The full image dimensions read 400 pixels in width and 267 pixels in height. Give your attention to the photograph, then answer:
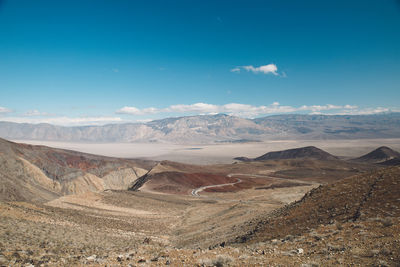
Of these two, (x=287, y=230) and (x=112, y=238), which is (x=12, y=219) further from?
(x=287, y=230)

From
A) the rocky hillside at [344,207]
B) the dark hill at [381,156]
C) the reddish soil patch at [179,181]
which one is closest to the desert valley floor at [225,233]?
the rocky hillside at [344,207]

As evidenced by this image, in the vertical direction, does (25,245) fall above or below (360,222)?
below

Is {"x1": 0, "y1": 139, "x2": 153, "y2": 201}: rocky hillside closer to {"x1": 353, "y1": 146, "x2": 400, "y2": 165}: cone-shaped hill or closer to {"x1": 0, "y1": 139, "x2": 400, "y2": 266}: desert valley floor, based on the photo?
{"x1": 0, "y1": 139, "x2": 400, "y2": 266}: desert valley floor

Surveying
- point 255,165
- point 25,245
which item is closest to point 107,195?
point 25,245

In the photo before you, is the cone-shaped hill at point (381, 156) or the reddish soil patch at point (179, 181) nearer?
the reddish soil patch at point (179, 181)

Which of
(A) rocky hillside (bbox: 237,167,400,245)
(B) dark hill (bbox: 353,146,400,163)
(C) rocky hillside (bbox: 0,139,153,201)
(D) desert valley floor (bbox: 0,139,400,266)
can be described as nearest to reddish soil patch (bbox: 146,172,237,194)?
(C) rocky hillside (bbox: 0,139,153,201)

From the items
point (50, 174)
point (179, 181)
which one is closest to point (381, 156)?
point (179, 181)

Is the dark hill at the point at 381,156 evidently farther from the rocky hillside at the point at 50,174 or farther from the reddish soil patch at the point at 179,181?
the rocky hillside at the point at 50,174

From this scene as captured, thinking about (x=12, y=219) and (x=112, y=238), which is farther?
(x=112, y=238)

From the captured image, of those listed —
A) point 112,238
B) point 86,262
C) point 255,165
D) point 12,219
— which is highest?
point 86,262
